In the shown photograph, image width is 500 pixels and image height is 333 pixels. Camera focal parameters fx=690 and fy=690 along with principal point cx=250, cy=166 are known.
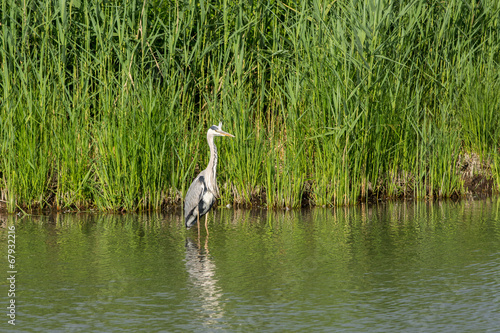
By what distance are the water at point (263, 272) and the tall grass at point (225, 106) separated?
52 centimetres

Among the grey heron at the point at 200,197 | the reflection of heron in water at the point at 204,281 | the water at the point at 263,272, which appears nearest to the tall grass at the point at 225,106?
the water at the point at 263,272

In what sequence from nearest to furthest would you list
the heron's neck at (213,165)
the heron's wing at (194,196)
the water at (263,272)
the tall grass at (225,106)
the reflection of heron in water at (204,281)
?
the water at (263,272) < the reflection of heron in water at (204,281) < the heron's wing at (194,196) < the heron's neck at (213,165) < the tall grass at (225,106)

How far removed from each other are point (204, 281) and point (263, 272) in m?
0.50

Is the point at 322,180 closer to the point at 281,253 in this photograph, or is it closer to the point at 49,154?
the point at 281,253

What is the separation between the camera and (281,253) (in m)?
6.07

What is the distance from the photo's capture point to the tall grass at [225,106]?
8078 mm

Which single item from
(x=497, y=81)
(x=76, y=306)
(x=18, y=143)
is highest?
(x=497, y=81)

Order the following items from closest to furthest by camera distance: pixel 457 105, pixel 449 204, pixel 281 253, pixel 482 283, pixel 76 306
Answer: pixel 76 306 → pixel 482 283 → pixel 281 253 → pixel 449 204 → pixel 457 105

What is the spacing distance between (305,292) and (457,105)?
205 inches

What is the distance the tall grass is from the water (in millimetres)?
520

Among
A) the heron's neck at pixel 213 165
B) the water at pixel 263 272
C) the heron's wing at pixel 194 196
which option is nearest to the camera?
the water at pixel 263 272

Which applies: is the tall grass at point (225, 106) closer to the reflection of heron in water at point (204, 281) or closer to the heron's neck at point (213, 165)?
the heron's neck at point (213, 165)

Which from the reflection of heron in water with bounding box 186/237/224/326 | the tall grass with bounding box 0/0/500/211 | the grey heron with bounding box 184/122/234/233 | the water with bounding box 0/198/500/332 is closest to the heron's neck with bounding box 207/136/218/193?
the grey heron with bounding box 184/122/234/233

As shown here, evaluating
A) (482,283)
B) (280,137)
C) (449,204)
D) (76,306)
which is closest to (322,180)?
(280,137)
